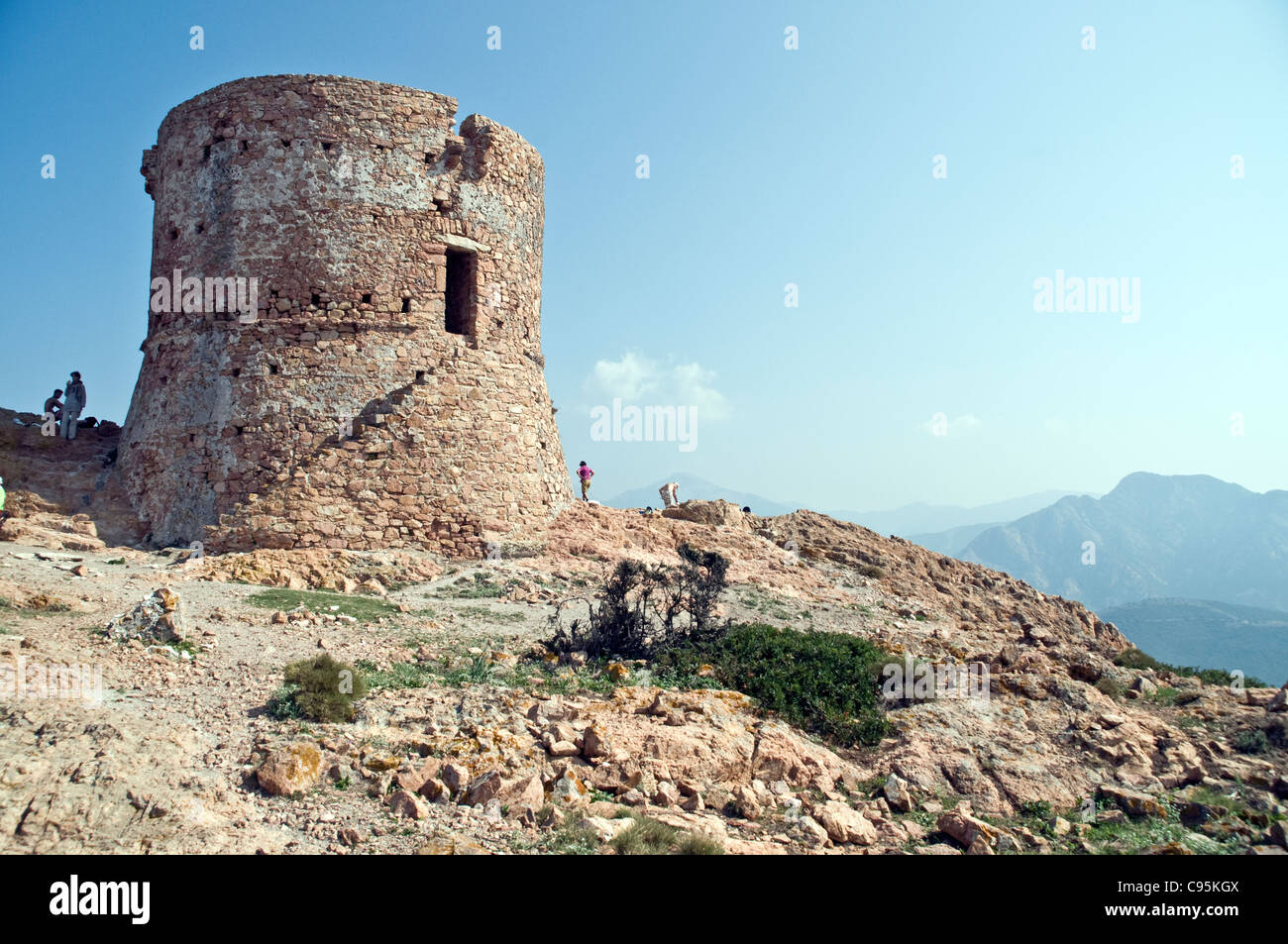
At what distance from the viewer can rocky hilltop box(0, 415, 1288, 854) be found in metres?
5.23

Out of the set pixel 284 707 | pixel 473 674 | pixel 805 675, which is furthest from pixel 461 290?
pixel 284 707

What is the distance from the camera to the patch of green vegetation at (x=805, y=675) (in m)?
8.27

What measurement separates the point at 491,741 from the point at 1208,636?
8731 centimetres

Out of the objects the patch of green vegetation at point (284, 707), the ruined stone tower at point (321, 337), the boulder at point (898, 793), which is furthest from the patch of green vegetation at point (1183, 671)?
the patch of green vegetation at point (284, 707)

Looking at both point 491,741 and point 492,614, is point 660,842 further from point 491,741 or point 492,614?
A: point 492,614

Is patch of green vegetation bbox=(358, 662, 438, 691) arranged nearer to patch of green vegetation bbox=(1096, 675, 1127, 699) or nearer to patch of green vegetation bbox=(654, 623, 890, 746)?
patch of green vegetation bbox=(654, 623, 890, 746)

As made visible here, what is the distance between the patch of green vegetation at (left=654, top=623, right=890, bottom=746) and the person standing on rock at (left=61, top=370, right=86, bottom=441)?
12.6 m

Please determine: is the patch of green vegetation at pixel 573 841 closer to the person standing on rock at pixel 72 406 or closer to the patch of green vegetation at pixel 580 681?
the patch of green vegetation at pixel 580 681

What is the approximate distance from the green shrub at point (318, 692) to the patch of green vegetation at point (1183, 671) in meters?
10.3

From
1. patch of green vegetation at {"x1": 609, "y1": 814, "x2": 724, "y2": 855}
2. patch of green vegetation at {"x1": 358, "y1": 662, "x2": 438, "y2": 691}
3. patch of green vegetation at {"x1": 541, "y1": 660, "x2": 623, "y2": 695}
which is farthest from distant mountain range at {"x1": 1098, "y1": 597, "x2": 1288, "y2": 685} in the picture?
patch of green vegetation at {"x1": 609, "y1": 814, "x2": 724, "y2": 855}

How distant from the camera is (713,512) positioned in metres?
20.2

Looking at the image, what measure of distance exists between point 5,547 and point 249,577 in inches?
128
